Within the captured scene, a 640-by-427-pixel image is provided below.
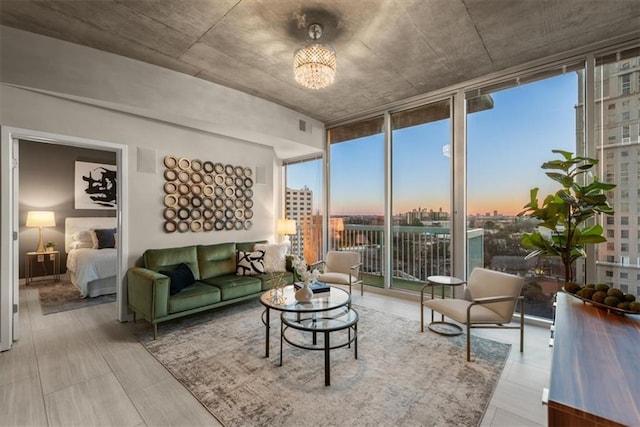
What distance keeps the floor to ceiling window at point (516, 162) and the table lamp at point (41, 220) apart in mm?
7227

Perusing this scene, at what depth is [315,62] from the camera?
252 centimetres

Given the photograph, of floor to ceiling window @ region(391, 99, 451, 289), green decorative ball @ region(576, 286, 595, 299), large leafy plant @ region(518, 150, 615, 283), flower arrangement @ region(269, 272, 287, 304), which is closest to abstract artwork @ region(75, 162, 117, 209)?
flower arrangement @ region(269, 272, 287, 304)

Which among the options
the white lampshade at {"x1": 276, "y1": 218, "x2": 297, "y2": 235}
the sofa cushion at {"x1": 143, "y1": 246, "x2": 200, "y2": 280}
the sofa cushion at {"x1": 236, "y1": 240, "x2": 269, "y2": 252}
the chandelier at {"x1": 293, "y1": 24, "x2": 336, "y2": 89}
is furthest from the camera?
the white lampshade at {"x1": 276, "y1": 218, "x2": 297, "y2": 235}

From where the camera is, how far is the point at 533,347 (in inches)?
108

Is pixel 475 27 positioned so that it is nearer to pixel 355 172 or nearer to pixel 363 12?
pixel 363 12

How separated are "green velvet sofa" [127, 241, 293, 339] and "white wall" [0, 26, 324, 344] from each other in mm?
294

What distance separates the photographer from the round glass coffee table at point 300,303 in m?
2.53

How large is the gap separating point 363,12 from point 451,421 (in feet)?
10.2

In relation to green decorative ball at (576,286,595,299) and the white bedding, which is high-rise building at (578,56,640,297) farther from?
the white bedding

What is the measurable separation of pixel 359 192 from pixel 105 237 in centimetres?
496

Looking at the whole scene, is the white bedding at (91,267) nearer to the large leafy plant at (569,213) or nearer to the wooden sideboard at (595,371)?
the wooden sideboard at (595,371)

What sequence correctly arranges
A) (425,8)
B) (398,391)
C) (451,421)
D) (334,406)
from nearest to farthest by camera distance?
(451,421) < (334,406) < (398,391) < (425,8)

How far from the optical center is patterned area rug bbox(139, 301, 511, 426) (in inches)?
73.3

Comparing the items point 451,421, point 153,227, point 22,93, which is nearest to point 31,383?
point 153,227
